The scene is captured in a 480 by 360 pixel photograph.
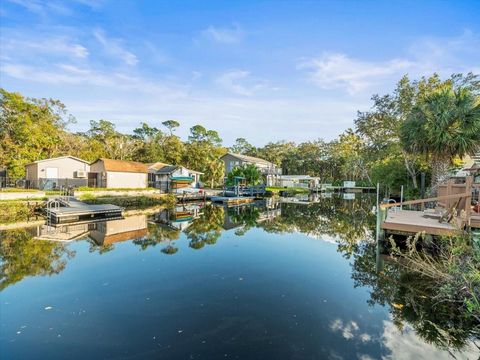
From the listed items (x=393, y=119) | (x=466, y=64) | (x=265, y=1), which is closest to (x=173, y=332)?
(x=265, y=1)

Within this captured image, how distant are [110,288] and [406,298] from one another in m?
7.51

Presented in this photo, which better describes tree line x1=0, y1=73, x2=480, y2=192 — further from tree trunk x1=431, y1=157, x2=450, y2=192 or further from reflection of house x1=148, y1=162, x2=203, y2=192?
reflection of house x1=148, y1=162, x2=203, y2=192

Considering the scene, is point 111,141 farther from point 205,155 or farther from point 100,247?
point 100,247

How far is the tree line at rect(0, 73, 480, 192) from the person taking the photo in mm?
15633

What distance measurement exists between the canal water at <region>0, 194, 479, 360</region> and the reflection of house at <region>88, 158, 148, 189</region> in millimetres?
17114

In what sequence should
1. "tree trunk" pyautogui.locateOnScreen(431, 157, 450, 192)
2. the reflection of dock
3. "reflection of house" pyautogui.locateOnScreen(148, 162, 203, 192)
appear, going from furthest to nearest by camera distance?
"reflection of house" pyautogui.locateOnScreen(148, 162, 203, 192) → "tree trunk" pyautogui.locateOnScreen(431, 157, 450, 192) → the reflection of dock

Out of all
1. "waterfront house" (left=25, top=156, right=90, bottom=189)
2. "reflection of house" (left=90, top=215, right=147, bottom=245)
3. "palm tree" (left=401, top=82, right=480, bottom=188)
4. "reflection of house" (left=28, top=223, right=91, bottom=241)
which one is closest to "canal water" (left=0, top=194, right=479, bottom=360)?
"reflection of house" (left=90, top=215, right=147, bottom=245)

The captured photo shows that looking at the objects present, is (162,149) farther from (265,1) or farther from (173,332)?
(173,332)

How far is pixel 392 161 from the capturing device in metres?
27.8

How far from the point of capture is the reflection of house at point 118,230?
12.3 m

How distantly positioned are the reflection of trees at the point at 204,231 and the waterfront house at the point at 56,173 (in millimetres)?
17055

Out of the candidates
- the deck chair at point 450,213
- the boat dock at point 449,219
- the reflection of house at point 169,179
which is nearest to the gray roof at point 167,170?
the reflection of house at point 169,179

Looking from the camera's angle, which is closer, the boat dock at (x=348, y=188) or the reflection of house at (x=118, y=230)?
the reflection of house at (x=118, y=230)

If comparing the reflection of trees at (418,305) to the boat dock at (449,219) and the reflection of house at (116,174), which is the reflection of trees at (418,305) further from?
the reflection of house at (116,174)
